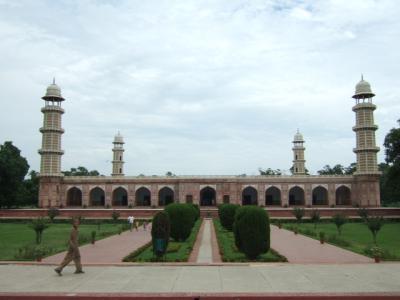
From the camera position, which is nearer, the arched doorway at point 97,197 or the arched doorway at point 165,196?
the arched doorway at point 97,197

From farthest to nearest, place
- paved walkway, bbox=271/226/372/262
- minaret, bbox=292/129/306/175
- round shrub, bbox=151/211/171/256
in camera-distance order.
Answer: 1. minaret, bbox=292/129/306/175
2. paved walkway, bbox=271/226/372/262
3. round shrub, bbox=151/211/171/256

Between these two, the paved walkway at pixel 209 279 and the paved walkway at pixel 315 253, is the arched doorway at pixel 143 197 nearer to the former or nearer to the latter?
the paved walkway at pixel 315 253

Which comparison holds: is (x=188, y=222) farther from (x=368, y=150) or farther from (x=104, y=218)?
(x=368, y=150)

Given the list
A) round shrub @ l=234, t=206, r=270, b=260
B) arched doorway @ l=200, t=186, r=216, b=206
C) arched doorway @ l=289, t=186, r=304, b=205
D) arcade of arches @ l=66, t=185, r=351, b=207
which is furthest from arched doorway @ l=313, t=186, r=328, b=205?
round shrub @ l=234, t=206, r=270, b=260

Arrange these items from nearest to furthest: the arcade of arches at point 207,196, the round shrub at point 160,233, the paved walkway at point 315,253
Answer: the round shrub at point 160,233 → the paved walkway at point 315,253 → the arcade of arches at point 207,196

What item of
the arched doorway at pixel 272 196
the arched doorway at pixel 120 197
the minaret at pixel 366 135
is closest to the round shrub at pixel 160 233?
the minaret at pixel 366 135

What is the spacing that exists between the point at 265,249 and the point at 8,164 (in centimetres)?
3099

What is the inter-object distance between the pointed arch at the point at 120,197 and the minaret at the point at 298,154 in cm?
2048

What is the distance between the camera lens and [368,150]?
1614 inches

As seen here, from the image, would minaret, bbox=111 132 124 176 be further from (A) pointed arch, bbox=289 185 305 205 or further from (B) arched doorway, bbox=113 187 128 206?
(A) pointed arch, bbox=289 185 305 205

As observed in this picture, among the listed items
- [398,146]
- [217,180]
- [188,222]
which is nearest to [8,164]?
[217,180]

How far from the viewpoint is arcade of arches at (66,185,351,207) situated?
4797cm

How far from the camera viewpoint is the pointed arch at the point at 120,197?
165ft

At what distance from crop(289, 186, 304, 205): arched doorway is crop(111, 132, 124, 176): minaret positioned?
2062cm
